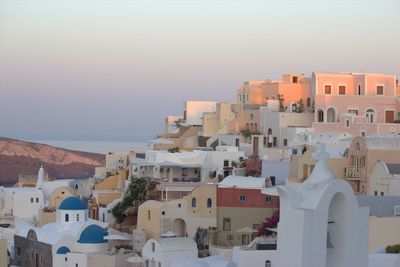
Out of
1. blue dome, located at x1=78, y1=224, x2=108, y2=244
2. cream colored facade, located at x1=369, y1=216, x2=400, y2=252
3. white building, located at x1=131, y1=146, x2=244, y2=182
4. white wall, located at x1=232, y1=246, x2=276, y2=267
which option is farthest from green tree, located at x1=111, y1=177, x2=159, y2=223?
cream colored facade, located at x1=369, y1=216, x2=400, y2=252

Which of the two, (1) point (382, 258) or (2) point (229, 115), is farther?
(2) point (229, 115)

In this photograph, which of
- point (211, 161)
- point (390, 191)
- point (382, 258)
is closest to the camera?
point (382, 258)

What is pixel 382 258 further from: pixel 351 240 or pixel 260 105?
pixel 260 105

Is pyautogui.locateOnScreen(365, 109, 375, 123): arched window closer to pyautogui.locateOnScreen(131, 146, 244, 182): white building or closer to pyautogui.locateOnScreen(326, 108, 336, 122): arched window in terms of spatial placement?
pyautogui.locateOnScreen(326, 108, 336, 122): arched window

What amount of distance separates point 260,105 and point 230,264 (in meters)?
22.5

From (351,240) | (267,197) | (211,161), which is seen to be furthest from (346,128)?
(351,240)

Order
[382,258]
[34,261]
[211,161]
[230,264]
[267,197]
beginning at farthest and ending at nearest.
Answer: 1. [211,161]
2. [34,261]
3. [267,197]
4. [230,264]
5. [382,258]

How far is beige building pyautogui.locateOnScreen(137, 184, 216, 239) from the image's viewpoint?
31234mm

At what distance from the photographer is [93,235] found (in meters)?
31.4

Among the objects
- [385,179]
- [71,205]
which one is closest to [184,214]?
[71,205]

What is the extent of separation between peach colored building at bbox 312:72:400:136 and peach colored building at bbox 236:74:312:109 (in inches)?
43.9

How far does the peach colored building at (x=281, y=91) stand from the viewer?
4550cm

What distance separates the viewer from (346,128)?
3941cm

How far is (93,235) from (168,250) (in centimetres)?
426
